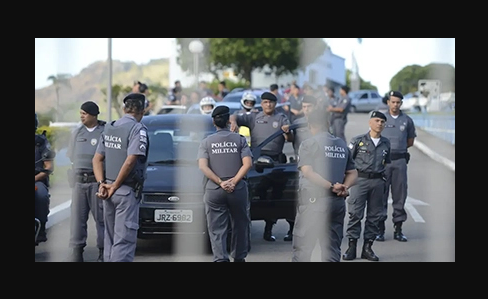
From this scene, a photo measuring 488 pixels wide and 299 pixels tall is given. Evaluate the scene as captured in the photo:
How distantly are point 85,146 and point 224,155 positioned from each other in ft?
4.84

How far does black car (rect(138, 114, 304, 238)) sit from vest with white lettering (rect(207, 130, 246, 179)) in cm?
15

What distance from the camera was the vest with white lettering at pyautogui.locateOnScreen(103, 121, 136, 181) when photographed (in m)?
6.73

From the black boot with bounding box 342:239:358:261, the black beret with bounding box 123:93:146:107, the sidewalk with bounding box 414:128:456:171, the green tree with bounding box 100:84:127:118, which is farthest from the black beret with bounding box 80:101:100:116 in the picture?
the sidewalk with bounding box 414:128:456:171

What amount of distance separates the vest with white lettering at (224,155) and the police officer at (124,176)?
575 millimetres

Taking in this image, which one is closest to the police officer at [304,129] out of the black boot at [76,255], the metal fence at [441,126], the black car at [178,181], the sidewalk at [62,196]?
the black car at [178,181]

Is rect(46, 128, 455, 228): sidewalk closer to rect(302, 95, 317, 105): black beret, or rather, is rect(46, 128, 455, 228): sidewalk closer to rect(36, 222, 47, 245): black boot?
rect(36, 222, 47, 245): black boot

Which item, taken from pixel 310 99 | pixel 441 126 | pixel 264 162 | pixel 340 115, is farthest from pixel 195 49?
pixel 340 115

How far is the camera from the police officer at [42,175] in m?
7.91

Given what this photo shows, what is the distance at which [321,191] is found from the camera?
6473mm
